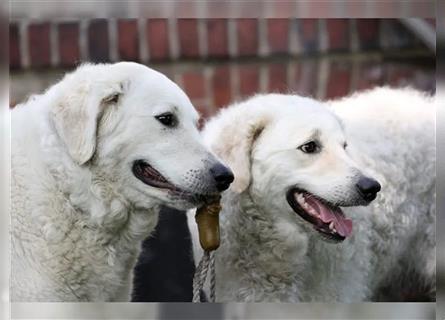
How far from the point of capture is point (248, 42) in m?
3.14

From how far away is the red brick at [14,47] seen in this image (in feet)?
9.59

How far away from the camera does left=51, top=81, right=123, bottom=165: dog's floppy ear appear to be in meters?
2.58

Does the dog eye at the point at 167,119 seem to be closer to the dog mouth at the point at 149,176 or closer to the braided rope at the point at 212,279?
the dog mouth at the point at 149,176

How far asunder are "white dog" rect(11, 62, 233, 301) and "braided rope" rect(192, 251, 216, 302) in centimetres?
22

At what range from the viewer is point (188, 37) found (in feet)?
10.2

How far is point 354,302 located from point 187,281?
20.1 inches

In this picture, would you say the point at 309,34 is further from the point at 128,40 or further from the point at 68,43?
the point at 68,43

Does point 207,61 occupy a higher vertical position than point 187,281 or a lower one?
higher

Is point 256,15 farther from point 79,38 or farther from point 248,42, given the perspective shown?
point 79,38

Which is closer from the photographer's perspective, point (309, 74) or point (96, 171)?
point (96, 171)

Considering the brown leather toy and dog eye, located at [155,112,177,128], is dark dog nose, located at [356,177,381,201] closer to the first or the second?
the brown leather toy

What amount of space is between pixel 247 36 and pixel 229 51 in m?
0.10

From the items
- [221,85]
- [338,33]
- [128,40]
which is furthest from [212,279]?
[338,33]

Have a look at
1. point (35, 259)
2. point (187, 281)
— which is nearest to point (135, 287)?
point (187, 281)
